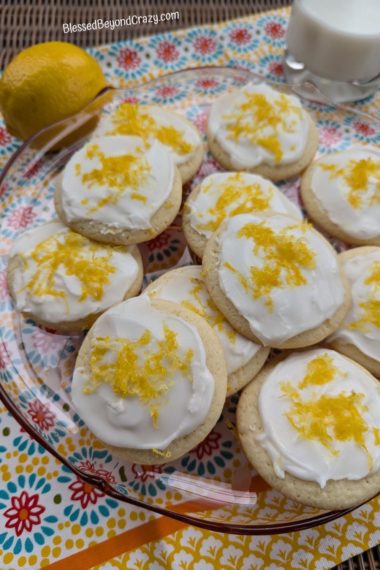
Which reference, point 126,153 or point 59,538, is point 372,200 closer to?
point 126,153

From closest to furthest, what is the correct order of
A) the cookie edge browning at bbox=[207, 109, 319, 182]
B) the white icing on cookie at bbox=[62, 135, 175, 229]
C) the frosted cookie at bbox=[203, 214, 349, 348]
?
the frosted cookie at bbox=[203, 214, 349, 348] → the white icing on cookie at bbox=[62, 135, 175, 229] → the cookie edge browning at bbox=[207, 109, 319, 182]

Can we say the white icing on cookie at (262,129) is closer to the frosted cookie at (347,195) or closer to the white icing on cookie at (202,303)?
the frosted cookie at (347,195)

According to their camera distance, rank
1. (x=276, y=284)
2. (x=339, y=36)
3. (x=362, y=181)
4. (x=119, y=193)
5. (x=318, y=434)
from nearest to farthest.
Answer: (x=318, y=434)
(x=276, y=284)
(x=119, y=193)
(x=362, y=181)
(x=339, y=36)

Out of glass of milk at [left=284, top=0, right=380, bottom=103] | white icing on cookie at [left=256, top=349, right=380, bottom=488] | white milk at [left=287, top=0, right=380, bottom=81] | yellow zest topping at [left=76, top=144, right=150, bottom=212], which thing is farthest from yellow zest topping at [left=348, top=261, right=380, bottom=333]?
white milk at [left=287, top=0, right=380, bottom=81]

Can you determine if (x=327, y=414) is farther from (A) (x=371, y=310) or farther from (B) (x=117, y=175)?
(B) (x=117, y=175)

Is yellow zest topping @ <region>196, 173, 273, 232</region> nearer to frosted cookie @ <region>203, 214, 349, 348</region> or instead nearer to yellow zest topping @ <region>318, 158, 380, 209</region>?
frosted cookie @ <region>203, 214, 349, 348</region>

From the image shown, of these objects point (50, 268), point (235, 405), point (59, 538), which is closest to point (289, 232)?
point (235, 405)

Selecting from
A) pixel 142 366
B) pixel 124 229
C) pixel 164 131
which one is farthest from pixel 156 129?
pixel 142 366
